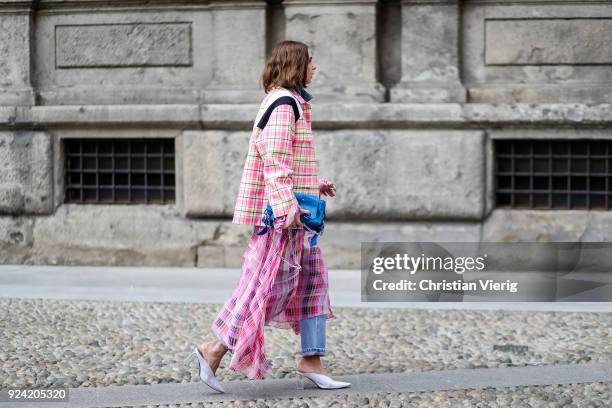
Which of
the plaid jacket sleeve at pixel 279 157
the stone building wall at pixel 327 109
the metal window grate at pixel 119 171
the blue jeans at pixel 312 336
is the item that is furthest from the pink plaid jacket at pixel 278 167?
the metal window grate at pixel 119 171

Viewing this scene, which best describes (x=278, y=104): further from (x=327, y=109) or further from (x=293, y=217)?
Result: (x=327, y=109)

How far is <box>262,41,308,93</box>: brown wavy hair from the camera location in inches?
196

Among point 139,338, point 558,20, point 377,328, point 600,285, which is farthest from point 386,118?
point 139,338

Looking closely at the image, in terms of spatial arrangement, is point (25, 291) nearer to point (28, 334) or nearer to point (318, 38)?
point (28, 334)

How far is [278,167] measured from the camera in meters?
4.82

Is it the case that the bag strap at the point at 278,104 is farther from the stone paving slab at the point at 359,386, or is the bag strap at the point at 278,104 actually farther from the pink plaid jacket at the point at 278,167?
the stone paving slab at the point at 359,386

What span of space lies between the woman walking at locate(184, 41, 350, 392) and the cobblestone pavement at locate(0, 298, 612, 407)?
0.90ft

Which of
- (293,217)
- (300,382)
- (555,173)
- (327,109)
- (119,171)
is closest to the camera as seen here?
(293,217)

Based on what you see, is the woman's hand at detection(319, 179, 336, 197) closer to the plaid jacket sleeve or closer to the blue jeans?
the plaid jacket sleeve

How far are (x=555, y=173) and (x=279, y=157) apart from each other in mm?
5132

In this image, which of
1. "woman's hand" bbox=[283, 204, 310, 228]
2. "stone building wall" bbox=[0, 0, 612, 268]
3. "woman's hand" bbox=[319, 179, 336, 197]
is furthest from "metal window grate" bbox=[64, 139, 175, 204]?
"woman's hand" bbox=[283, 204, 310, 228]

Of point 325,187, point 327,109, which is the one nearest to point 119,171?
point 327,109

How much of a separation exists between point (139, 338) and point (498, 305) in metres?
2.75

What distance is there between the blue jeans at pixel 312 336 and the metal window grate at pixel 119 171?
5013mm
